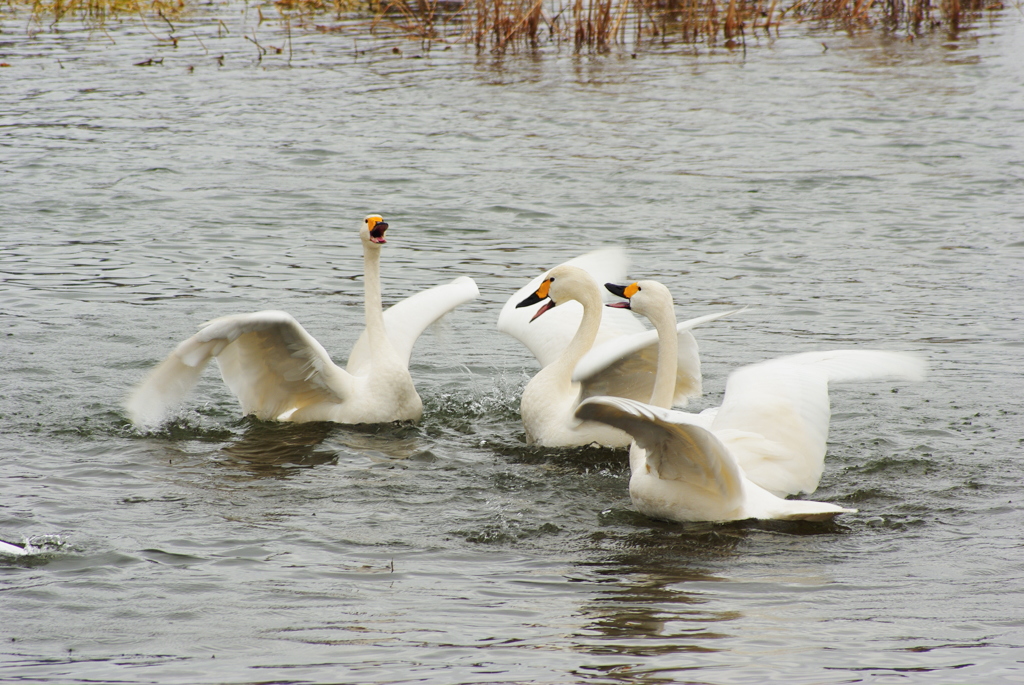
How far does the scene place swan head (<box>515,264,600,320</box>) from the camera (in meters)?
7.10

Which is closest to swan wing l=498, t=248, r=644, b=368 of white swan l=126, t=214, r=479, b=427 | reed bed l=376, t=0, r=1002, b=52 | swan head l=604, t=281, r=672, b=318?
white swan l=126, t=214, r=479, b=427

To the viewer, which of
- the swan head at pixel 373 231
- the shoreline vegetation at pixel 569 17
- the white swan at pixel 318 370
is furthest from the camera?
the shoreline vegetation at pixel 569 17

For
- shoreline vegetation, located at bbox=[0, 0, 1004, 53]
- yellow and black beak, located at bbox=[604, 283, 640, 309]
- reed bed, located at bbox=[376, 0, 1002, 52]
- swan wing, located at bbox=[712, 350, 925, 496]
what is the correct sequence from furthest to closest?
shoreline vegetation, located at bbox=[0, 0, 1004, 53] → reed bed, located at bbox=[376, 0, 1002, 52] → yellow and black beak, located at bbox=[604, 283, 640, 309] → swan wing, located at bbox=[712, 350, 925, 496]

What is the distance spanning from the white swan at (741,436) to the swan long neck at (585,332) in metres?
0.53

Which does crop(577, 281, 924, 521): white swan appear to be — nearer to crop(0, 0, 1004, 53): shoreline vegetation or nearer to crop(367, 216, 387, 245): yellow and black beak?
crop(367, 216, 387, 245): yellow and black beak

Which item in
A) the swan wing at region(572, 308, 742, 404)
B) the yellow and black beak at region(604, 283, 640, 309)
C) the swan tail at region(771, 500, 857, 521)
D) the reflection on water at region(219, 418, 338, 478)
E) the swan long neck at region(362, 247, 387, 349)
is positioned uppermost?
the yellow and black beak at region(604, 283, 640, 309)

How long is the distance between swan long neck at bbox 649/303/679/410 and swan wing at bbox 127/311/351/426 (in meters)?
1.82

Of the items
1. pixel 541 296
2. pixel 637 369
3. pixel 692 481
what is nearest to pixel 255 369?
pixel 541 296

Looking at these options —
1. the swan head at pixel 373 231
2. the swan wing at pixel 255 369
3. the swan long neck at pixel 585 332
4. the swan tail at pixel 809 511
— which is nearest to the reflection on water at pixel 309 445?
the swan wing at pixel 255 369

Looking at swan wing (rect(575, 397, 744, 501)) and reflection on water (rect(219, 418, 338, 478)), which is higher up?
swan wing (rect(575, 397, 744, 501))

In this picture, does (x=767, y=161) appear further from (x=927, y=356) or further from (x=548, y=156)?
(x=927, y=356)

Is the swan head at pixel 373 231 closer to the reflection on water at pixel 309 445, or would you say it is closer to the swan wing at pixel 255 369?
the swan wing at pixel 255 369

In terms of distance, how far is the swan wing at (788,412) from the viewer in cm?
587

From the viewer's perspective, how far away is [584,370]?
6.56m
